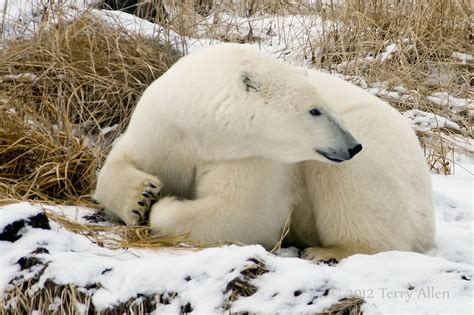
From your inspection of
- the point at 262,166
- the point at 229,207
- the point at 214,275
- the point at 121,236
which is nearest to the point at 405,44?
the point at 262,166

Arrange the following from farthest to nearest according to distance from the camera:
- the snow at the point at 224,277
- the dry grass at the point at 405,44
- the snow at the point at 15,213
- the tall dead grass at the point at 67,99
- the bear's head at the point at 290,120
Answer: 1. the dry grass at the point at 405,44
2. the tall dead grass at the point at 67,99
3. the bear's head at the point at 290,120
4. the snow at the point at 15,213
5. the snow at the point at 224,277

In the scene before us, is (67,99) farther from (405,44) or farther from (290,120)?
(405,44)

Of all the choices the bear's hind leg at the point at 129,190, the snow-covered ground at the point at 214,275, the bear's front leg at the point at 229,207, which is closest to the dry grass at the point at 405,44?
the bear's front leg at the point at 229,207

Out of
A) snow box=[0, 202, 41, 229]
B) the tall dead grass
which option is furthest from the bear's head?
the tall dead grass

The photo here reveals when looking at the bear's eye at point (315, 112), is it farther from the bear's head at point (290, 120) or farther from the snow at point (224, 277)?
the snow at point (224, 277)

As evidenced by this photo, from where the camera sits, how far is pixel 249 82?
3006mm

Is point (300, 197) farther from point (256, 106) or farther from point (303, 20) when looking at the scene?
point (303, 20)

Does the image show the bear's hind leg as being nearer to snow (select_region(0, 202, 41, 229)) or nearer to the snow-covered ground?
the snow-covered ground

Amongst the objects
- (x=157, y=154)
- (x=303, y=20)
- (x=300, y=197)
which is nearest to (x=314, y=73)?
(x=300, y=197)

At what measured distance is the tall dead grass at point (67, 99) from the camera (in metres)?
3.91

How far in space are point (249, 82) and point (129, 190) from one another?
68 centimetres

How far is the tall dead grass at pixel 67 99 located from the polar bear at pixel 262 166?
0.62 meters

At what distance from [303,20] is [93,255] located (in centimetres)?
484

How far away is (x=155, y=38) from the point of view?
5332 millimetres
